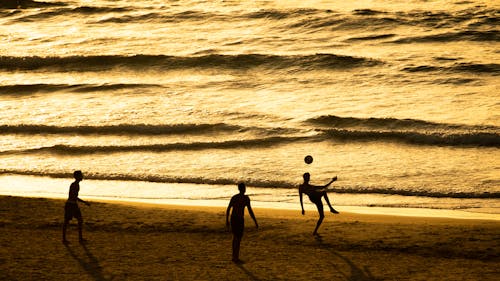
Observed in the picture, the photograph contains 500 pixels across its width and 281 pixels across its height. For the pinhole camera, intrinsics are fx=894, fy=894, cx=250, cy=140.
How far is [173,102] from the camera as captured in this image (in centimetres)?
3394

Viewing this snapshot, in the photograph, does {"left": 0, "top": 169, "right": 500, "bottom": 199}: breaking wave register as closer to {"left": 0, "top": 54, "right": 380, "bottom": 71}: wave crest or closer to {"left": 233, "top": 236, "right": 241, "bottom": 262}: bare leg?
{"left": 233, "top": 236, "right": 241, "bottom": 262}: bare leg

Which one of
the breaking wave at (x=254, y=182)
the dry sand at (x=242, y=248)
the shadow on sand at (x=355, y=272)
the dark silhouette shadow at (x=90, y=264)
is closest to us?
the shadow on sand at (x=355, y=272)

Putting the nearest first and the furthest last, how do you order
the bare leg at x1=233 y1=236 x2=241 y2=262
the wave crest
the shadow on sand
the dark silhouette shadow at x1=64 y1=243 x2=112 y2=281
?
the shadow on sand
the dark silhouette shadow at x1=64 y1=243 x2=112 y2=281
the bare leg at x1=233 y1=236 x2=241 y2=262
the wave crest

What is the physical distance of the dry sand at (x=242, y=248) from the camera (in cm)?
1389

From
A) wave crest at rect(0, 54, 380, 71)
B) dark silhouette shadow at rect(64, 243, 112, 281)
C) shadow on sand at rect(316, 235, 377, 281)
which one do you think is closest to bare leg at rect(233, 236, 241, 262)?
shadow on sand at rect(316, 235, 377, 281)

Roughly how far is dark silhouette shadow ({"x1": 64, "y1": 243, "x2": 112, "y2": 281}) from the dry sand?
2cm

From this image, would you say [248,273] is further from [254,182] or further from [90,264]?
[254,182]

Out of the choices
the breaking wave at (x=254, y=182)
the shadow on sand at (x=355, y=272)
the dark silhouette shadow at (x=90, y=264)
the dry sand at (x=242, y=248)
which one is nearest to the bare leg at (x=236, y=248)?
the dry sand at (x=242, y=248)

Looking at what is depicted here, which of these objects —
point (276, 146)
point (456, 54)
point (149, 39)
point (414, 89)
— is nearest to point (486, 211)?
point (276, 146)

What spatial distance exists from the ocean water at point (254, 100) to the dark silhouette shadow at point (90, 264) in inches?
218

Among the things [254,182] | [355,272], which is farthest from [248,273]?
[254,182]

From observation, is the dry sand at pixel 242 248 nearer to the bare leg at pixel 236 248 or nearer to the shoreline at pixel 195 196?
the bare leg at pixel 236 248

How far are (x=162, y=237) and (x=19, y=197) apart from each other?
486cm

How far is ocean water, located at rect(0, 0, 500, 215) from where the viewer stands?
22.7m
